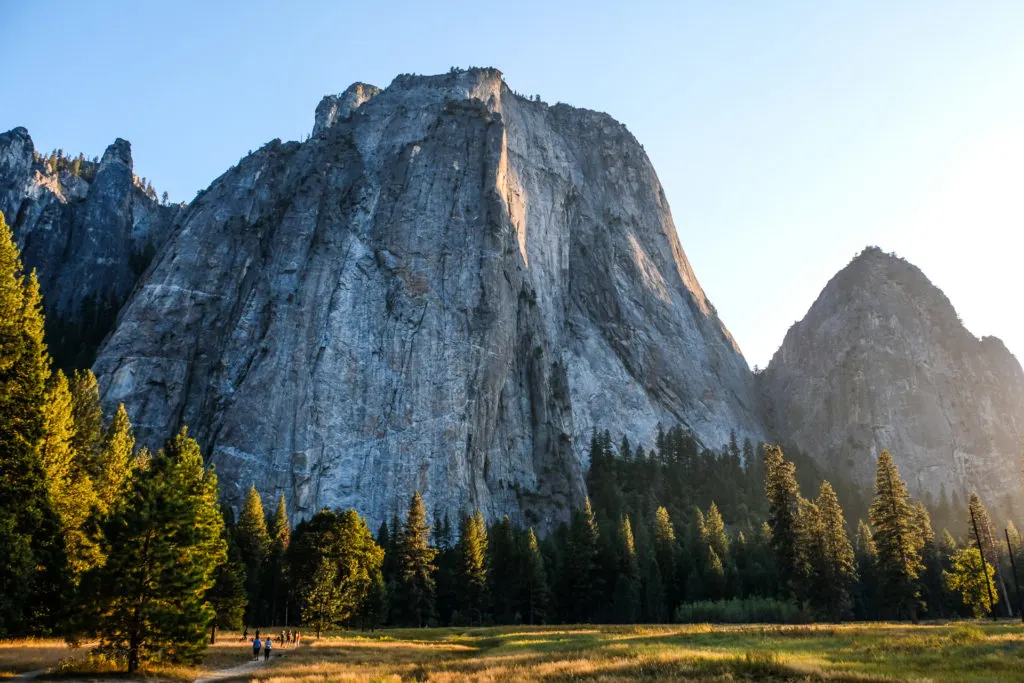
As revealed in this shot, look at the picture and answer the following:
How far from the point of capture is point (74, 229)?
174125mm

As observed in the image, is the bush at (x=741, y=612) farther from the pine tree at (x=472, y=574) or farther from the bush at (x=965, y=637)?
the bush at (x=965, y=637)

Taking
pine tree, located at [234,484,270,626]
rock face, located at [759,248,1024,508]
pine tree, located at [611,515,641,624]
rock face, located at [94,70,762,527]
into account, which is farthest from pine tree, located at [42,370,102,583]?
rock face, located at [759,248,1024,508]

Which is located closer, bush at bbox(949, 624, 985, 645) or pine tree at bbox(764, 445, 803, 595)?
bush at bbox(949, 624, 985, 645)

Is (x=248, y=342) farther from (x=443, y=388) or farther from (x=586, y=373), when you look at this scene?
(x=586, y=373)

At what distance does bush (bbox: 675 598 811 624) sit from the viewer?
67.5 m

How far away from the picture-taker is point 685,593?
8319 cm

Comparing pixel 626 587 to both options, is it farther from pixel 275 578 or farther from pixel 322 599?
pixel 322 599

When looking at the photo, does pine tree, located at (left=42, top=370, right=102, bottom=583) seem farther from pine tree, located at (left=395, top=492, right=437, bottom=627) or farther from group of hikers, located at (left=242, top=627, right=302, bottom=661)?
pine tree, located at (left=395, top=492, right=437, bottom=627)

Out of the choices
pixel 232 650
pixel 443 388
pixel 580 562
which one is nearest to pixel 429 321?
pixel 443 388

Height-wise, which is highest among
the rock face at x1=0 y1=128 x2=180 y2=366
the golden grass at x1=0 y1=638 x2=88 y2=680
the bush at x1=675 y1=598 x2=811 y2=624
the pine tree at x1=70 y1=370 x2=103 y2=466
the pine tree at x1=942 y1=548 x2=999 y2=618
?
the rock face at x1=0 y1=128 x2=180 y2=366

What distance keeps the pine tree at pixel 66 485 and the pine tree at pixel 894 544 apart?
2154 inches

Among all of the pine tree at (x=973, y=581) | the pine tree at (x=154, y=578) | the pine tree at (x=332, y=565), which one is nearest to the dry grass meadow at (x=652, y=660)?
the pine tree at (x=154, y=578)

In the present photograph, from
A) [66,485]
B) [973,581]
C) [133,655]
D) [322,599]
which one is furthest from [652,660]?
[973,581]

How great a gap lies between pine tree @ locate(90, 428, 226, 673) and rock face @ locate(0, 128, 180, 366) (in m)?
138
